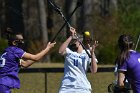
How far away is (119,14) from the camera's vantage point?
Answer: 39.4 metres

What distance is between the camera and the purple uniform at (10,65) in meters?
8.68

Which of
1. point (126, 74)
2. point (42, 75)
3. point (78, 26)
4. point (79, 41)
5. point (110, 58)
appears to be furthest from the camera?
point (78, 26)

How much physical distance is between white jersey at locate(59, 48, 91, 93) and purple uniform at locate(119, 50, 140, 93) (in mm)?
1519

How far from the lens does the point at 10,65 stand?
871cm

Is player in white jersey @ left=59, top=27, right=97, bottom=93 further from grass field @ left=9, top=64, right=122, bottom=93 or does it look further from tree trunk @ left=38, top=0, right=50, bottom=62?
tree trunk @ left=38, top=0, right=50, bottom=62

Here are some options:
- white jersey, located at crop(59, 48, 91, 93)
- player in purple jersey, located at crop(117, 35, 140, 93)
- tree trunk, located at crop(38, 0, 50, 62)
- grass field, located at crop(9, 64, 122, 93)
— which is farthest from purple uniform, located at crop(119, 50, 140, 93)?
tree trunk, located at crop(38, 0, 50, 62)

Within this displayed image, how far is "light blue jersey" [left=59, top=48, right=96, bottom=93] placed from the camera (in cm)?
922

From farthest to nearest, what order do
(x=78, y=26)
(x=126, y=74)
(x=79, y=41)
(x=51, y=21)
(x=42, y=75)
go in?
1. (x=51, y=21)
2. (x=78, y=26)
3. (x=42, y=75)
4. (x=79, y=41)
5. (x=126, y=74)

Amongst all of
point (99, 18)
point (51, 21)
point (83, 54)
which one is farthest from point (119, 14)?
point (83, 54)

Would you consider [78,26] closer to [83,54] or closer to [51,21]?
[51,21]

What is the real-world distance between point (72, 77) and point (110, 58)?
2137cm

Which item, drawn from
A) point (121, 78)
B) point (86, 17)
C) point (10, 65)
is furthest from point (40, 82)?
point (86, 17)

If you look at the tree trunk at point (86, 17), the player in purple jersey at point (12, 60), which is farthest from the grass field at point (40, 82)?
the tree trunk at point (86, 17)

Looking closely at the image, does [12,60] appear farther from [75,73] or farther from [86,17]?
[86,17]
